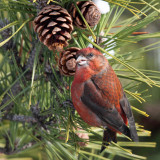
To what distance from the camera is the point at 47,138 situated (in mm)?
988

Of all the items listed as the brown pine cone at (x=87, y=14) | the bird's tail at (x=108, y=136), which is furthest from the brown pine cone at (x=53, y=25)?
the bird's tail at (x=108, y=136)

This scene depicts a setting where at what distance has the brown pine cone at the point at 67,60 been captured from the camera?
0.89m

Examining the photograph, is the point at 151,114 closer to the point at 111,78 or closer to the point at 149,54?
the point at 149,54

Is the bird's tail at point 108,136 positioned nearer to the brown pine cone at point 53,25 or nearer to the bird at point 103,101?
the bird at point 103,101

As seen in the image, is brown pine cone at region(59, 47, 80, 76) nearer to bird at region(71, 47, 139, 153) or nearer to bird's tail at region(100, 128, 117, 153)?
bird at region(71, 47, 139, 153)

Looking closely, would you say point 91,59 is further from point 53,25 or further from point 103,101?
point 53,25

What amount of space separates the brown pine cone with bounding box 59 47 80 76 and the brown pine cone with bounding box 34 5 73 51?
9cm

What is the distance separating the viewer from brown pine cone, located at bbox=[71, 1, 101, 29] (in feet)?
2.73

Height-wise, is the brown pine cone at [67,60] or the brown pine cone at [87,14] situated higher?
the brown pine cone at [87,14]

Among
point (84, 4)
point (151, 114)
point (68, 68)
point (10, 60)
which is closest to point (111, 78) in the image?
point (68, 68)

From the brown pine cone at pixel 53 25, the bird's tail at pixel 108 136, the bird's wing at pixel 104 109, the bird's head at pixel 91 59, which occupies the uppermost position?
the brown pine cone at pixel 53 25

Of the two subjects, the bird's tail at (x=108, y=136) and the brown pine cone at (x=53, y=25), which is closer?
the brown pine cone at (x=53, y=25)

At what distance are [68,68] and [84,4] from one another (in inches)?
8.6

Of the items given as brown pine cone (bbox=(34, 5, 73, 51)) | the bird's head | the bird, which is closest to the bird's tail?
the bird
